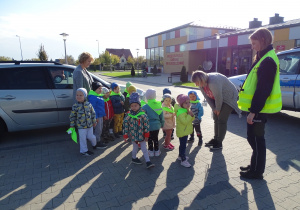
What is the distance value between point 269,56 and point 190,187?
2059mm

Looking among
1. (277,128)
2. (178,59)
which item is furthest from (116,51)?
(277,128)

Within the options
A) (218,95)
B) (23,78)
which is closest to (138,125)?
(218,95)

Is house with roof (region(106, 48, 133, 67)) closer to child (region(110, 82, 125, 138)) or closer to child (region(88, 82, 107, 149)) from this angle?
child (region(110, 82, 125, 138))

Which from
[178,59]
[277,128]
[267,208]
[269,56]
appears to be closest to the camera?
[267,208]

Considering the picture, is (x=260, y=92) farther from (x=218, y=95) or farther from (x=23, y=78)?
(x=23, y=78)

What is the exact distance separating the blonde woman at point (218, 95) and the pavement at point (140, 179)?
51 centimetres

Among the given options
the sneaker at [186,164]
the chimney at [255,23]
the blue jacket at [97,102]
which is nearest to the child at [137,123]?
the sneaker at [186,164]

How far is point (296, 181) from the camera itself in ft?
10.3

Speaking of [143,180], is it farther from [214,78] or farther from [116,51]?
[116,51]

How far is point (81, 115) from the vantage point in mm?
4035

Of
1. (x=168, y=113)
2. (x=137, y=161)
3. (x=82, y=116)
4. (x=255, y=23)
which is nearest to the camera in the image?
(x=137, y=161)

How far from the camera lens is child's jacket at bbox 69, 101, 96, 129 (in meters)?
4.02

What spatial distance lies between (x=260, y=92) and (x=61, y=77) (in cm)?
431

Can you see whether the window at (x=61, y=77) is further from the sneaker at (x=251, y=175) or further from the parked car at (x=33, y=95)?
the sneaker at (x=251, y=175)
